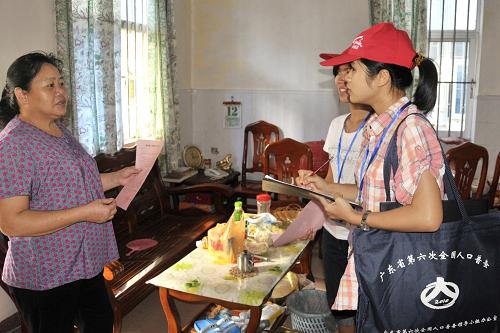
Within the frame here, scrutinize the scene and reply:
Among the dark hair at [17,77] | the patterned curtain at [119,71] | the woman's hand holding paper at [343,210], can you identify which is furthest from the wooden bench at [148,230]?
the woman's hand holding paper at [343,210]

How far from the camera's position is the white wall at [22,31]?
2.74 metres

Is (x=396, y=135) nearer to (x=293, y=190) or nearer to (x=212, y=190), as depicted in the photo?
(x=293, y=190)

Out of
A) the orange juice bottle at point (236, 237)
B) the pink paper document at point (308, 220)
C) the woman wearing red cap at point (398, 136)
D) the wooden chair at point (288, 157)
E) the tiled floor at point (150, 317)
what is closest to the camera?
the woman wearing red cap at point (398, 136)

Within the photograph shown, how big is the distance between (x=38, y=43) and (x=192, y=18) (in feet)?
7.47

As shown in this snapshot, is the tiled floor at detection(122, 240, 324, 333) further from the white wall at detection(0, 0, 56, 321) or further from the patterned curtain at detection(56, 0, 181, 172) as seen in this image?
the patterned curtain at detection(56, 0, 181, 172)

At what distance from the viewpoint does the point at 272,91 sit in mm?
4863

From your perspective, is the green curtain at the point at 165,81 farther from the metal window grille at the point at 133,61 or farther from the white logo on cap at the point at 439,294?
the white logo on cap at the point at 439,294

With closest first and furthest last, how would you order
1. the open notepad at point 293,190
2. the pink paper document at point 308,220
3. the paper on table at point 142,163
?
1. the open notepad at point 293,190
2. the paper on table at point 142,163
3. the pink paper document at point 308,220

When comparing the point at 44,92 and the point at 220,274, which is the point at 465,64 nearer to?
the point at 220,274

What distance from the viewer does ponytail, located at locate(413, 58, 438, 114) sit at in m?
1.44

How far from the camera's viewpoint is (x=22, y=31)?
286 centimetres

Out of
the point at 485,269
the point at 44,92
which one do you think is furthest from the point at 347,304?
the point at 44,92

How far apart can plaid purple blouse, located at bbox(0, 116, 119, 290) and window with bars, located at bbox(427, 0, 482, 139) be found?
3.65 m

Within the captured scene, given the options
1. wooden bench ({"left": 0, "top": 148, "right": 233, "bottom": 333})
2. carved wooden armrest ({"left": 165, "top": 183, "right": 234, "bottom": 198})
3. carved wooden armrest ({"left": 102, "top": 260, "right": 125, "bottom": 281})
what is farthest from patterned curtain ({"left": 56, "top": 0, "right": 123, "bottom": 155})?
carved wooden armrest ({"left": 102, "top": 260, "right": 125, "bottom": 281})
